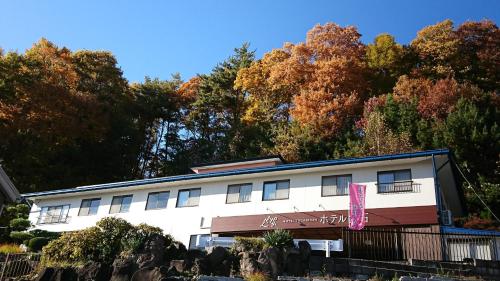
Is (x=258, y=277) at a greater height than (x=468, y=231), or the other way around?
(x=468, y=231)

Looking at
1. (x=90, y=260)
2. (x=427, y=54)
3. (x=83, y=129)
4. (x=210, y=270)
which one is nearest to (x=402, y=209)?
(x=210, y=270)

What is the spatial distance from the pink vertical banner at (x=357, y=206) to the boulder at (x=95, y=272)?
35.6 feet

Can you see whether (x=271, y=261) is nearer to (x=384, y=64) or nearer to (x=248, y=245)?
(x=248, y=245)

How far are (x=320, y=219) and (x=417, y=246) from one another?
491cm

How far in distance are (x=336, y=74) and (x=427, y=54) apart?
10556 mm

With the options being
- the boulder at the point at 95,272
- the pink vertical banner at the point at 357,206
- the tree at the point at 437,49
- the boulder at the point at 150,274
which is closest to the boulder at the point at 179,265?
the boulder at the point at 150,274

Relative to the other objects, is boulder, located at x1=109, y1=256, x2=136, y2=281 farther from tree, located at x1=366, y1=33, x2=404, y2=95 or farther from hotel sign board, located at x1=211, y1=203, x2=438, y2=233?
tree, located at x1=366, y1=33, x2=404, y2=95

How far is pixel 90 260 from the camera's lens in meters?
15.3

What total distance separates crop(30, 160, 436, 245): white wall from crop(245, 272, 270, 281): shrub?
919 cm

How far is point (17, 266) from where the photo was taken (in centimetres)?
1588

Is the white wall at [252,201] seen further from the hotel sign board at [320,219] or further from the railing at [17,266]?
the railing at [17,266]

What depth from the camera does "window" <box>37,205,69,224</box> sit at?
28.7 metres

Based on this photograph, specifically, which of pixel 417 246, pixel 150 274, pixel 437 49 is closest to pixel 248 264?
pixel 150 274

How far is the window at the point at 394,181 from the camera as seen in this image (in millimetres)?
20422
